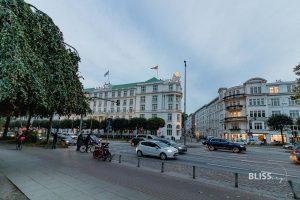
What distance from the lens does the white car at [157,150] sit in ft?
59.6

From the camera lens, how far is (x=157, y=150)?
1869 centimetres

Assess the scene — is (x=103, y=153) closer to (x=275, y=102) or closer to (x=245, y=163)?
(x=245, y=163)

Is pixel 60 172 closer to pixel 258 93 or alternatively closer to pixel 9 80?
pixel 9 80

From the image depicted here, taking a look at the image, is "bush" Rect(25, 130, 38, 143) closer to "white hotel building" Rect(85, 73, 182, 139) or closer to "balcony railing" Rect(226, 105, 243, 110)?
"white hotel building" Rect(85, 73, 182, 139)

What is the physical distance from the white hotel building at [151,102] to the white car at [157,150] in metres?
48.8

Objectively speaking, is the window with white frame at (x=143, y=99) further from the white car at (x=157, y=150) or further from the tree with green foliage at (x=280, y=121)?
the white car at (x=157, y=150)

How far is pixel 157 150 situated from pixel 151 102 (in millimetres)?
59057

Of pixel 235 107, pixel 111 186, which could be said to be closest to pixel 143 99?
pixel 235 107

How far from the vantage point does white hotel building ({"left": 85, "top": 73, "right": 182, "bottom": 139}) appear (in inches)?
2889

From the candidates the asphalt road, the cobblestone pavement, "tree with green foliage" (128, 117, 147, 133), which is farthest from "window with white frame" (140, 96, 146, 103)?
the cobblestone pavement

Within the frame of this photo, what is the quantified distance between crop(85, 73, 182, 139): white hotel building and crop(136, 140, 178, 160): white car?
1922 inches

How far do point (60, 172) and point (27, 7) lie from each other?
26.5 ft

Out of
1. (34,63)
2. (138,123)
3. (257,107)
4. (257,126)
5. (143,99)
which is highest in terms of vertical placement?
(143,99)

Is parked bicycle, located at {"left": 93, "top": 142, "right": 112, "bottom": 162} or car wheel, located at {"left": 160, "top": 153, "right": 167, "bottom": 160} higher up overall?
parked bicycle, located at {"left": 93, "top": 142, "right": 112, "bottom": 162}
